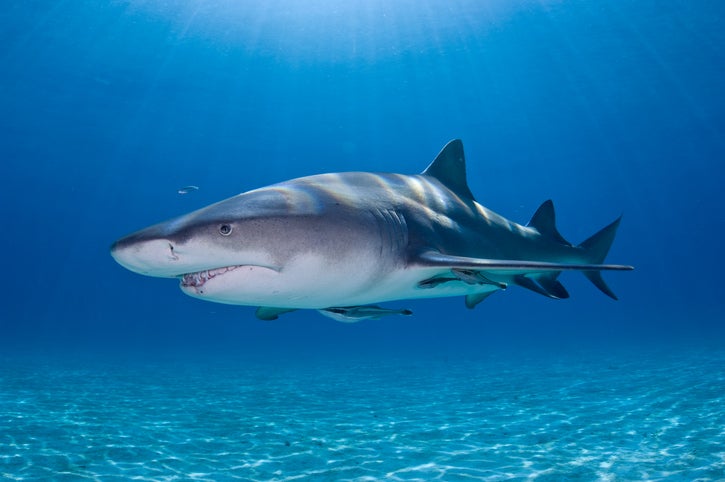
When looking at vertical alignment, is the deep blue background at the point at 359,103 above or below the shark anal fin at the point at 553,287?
above

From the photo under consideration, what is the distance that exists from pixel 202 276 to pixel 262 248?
1.35 feet

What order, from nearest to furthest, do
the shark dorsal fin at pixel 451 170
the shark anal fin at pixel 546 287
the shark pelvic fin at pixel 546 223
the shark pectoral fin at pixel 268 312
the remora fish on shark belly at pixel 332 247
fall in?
the remora fish on shark belly at pixel 332 247, the shark pectoral fin at pixel 268 312, the shark anal fin at pixel 546 287, the shark dorsal fin at pixel 451 170, the shark pelvic fin at pixel 546 223

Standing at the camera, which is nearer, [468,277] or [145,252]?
[145,252]

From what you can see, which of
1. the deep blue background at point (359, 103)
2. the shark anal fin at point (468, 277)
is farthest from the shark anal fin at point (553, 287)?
the deep blue background at point (359, 103)

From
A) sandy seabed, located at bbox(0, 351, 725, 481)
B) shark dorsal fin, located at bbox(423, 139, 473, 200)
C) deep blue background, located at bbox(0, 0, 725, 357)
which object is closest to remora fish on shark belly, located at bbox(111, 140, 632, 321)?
shark dorsal fin, located at bbox(423, 139, 473, 200)

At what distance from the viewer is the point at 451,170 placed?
572 centimetres

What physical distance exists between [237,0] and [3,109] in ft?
75.8

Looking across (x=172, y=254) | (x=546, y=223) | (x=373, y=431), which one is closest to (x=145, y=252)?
(x=172, y=254)

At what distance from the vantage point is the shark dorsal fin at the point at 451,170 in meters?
5.64

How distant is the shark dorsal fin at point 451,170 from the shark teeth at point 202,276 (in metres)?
3.21

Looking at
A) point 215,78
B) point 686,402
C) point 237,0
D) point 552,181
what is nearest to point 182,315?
point 552,181

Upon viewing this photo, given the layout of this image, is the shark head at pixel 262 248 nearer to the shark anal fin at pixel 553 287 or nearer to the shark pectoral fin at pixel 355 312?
the shark pectoral fin at pixel 355 312

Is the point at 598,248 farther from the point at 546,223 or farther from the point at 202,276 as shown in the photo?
the point at 202,276

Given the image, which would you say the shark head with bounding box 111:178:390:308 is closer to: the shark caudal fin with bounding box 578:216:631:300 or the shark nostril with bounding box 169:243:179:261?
the shark nostril with bounding box 169:243:179:261
